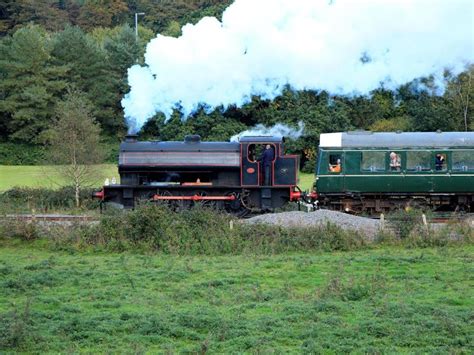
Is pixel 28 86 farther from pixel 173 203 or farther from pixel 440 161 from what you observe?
pixel 440 161

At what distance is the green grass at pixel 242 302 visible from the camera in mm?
14516

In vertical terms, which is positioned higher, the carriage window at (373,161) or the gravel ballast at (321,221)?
the carriage window at (373,161)

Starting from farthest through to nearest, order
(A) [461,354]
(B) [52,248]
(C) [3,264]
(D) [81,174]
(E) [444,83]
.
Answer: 1. (E) [444,83]
2. (D) [81,174]
3. (B) [52,248]
4. (C) [3,264]
5. (A) [461,354]

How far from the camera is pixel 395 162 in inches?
1308

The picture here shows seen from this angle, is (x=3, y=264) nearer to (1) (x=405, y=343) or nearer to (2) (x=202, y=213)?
(2) (x=202, y=213)

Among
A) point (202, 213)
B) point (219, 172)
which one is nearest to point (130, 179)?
point (219, 172)

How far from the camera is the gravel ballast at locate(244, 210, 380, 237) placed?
27.2 m

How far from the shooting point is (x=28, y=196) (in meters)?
38.9

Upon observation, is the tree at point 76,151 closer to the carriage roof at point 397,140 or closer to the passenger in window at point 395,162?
the carriage roof at point 397,140

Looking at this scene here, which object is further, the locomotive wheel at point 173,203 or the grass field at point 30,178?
the grass field at point 30,178

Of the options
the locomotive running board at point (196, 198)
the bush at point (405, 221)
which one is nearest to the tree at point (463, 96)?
the locomotive running board at point (196, 198)

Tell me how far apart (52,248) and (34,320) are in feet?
36.5

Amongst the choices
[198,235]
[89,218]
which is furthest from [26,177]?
[198,235]

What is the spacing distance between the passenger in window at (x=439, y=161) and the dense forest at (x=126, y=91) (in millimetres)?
14777
